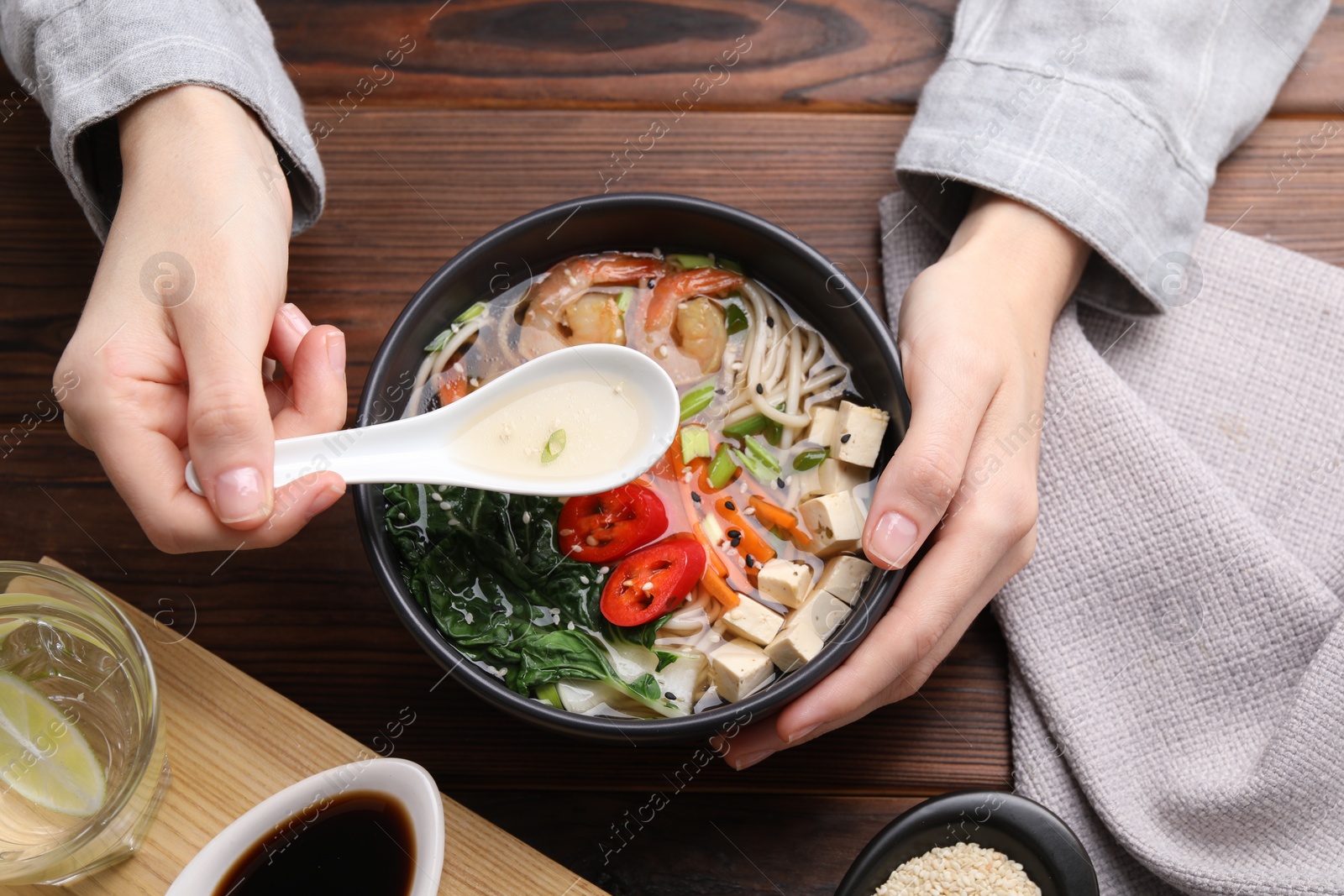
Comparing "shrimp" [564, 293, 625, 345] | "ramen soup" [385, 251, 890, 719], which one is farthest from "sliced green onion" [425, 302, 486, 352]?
"shrimp" [564, 293, 625, 345]

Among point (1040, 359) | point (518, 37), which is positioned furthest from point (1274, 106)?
point (518, 37)

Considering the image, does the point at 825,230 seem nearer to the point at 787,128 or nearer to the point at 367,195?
the point at 787,128

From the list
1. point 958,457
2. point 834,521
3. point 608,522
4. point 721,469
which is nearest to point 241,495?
point 608,522

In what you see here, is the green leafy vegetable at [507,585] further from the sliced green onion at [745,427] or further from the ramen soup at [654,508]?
the sliced green onion at [745,427]

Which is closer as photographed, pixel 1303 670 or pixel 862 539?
pixel 862 539

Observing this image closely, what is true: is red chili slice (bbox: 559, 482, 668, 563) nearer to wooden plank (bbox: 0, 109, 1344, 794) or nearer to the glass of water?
wooden plank (bbox: 0, 109, 1344, 794)
